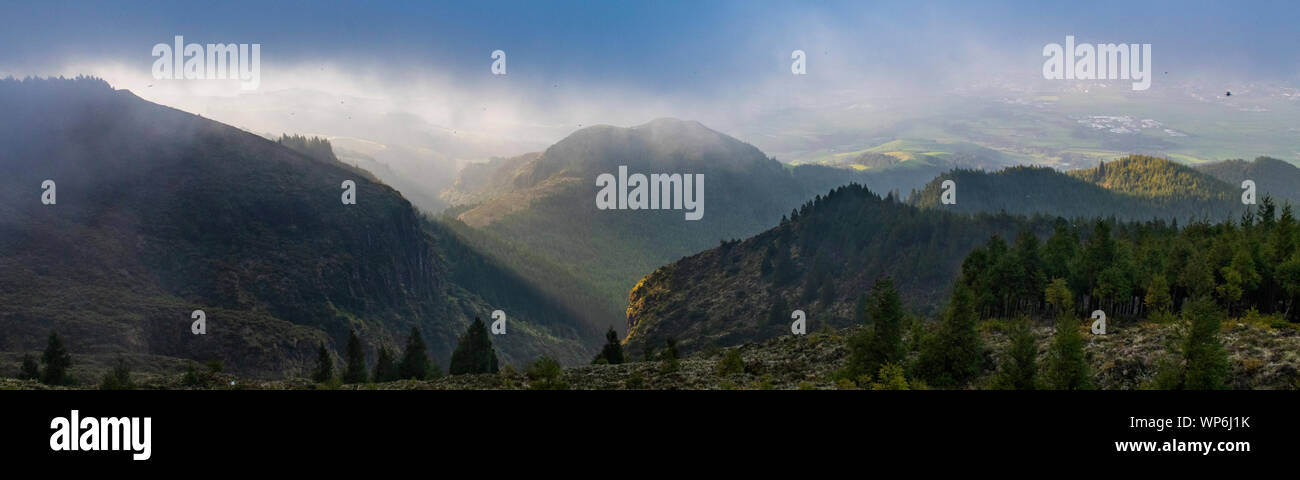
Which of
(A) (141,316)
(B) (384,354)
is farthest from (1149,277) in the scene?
(A) (141,316)

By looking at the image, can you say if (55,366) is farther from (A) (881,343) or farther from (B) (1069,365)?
(B) (1069,365)

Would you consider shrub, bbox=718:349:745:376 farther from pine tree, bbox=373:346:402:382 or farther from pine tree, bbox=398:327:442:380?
pine tree, bbox=373:346:402:382

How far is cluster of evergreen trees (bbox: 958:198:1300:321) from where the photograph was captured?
76.7 m

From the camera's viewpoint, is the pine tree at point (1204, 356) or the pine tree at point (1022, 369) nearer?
the pine tree at point (1204, 356)

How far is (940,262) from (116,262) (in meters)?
213

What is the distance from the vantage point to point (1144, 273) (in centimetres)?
8475

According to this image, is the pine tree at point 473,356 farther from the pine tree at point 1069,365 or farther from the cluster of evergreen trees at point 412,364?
the pine tree at point 1069,365

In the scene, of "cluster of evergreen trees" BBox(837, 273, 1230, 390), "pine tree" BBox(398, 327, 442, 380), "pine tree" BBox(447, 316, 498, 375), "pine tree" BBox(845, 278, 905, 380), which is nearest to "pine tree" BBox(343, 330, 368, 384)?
"pine tree" BBox(398, 327, 442, 380)

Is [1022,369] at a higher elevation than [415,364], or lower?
higher

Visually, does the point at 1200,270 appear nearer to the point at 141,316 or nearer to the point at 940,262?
the point at 940,262

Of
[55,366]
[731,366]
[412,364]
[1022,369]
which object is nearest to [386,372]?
[412,364]

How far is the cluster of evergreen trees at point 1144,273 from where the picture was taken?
76.7 m

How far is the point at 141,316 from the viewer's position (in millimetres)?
165875

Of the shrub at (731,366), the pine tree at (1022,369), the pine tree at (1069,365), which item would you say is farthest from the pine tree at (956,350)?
the shrub at (731,366)
